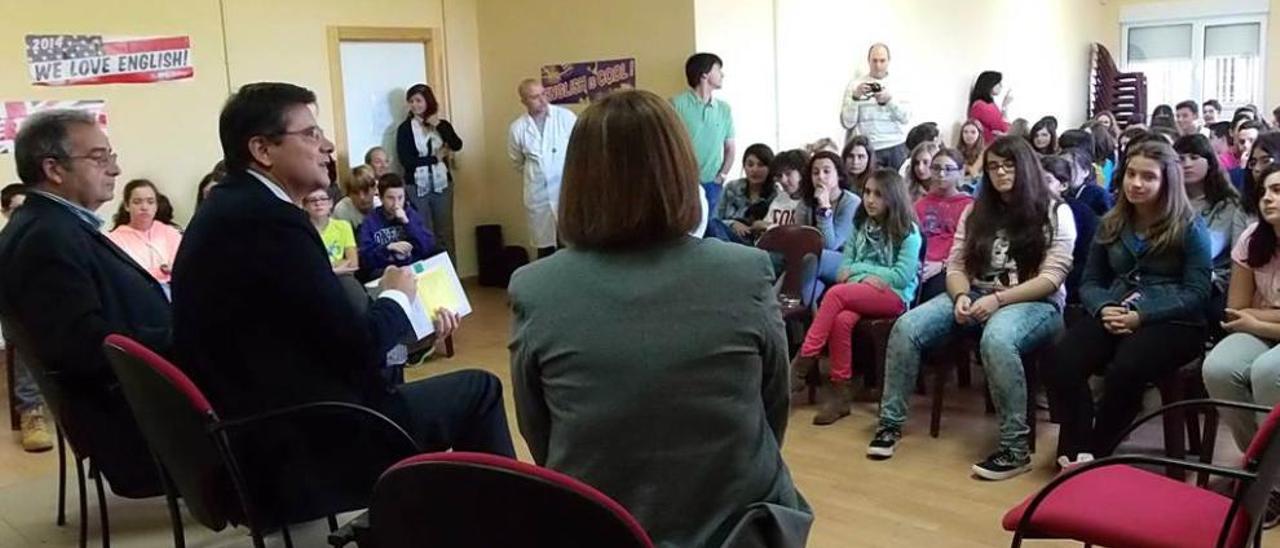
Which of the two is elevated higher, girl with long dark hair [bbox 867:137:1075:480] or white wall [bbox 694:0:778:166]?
white wall [bbox 694:0:778:166]

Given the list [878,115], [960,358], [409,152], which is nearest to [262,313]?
[960,358]

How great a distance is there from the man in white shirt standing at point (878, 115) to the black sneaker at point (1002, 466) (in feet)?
13.2

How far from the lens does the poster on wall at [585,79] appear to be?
23.2 ft

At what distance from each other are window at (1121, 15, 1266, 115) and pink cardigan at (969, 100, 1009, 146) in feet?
12.9

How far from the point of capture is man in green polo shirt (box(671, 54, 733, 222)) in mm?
6422

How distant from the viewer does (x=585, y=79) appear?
286 inches

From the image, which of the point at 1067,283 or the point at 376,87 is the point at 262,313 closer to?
the point at 1067,283

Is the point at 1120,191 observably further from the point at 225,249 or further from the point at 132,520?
the point at 132,520

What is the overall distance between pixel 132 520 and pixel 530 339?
2423mm

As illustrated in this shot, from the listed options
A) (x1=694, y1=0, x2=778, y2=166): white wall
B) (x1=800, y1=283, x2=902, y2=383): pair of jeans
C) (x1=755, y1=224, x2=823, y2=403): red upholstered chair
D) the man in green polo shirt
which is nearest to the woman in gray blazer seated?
(x1=800, y1=283, x2=902, y2=383): pair of jeans

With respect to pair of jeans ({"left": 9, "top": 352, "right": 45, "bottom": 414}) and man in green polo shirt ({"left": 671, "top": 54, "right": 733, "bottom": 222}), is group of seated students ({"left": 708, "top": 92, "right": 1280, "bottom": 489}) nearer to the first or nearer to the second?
man in green polo shirt ({"left": 671, "top": 54, "right": 733, "bottom": 222})

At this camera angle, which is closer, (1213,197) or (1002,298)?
(1002,298)

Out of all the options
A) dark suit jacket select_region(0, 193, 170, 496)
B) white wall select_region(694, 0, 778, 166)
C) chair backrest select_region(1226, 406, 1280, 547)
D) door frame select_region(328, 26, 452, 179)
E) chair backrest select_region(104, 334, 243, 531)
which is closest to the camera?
chair backrest select_region(1226, 406, 1280, 547)

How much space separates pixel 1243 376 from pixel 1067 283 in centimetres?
101
